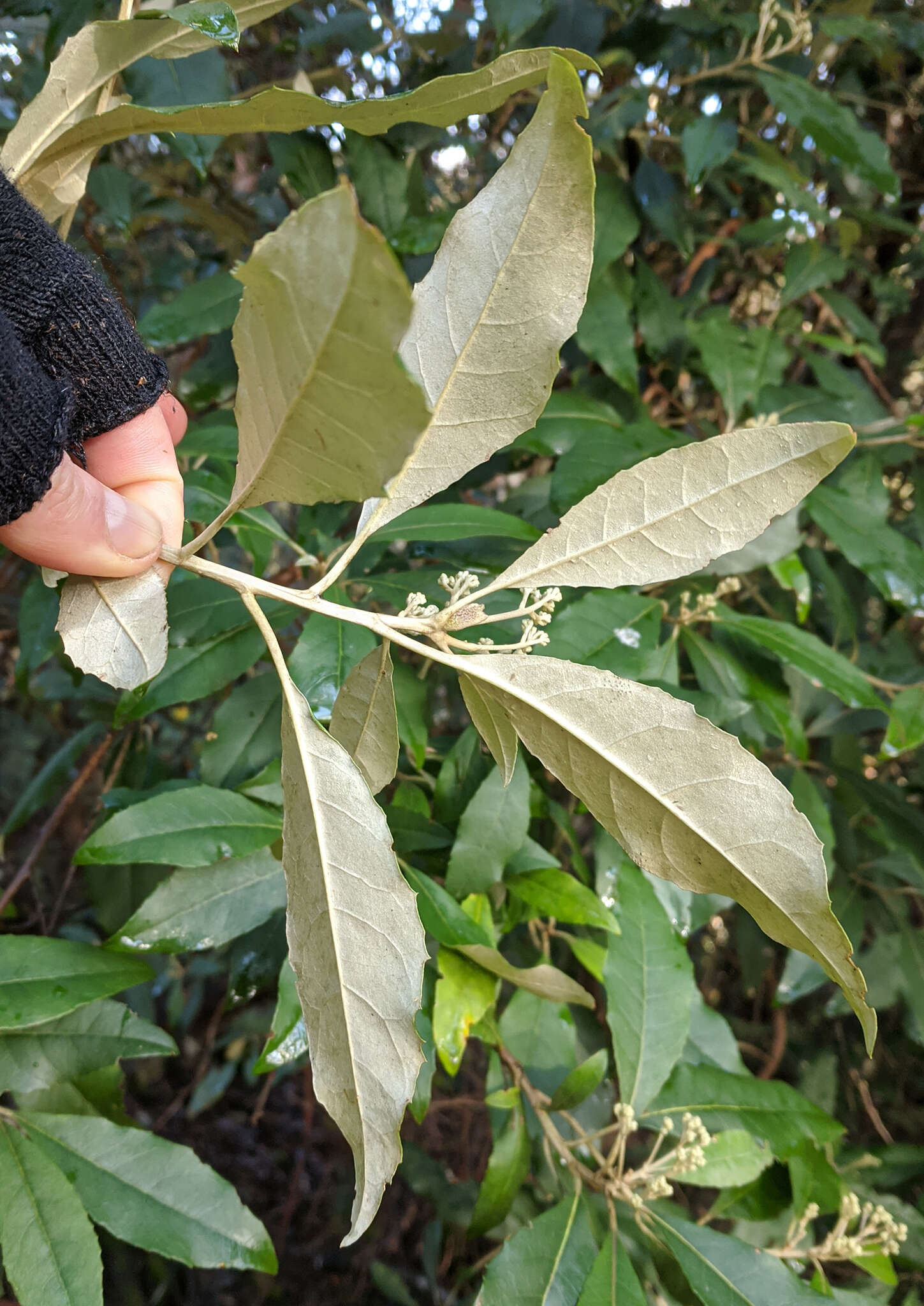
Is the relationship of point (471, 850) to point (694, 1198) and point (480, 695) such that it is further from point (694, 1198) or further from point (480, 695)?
point (694, 1198)

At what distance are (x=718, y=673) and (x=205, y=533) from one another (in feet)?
2.54

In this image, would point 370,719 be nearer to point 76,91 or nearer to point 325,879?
point 325,879

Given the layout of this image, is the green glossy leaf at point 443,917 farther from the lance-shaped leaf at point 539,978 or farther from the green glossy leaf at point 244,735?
the green glossy leaf at point 244,735

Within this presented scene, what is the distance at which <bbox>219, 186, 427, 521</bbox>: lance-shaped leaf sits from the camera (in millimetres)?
289

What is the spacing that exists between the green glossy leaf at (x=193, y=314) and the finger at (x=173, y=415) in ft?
1.21

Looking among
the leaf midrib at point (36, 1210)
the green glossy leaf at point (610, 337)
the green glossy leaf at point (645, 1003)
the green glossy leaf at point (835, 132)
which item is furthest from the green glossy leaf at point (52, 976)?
the green glossy leaf at point (835, 132)

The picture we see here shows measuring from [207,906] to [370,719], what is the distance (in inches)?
14.7

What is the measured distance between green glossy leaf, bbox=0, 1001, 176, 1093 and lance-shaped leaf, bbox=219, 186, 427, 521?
0.69 metres

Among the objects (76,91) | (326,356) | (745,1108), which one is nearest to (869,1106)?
(745,1108)

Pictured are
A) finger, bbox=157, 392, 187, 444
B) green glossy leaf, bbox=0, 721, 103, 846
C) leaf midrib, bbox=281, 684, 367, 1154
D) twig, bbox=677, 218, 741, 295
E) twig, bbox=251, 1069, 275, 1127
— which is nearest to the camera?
leaf midrib, bbox=281, 684, 367, 1154

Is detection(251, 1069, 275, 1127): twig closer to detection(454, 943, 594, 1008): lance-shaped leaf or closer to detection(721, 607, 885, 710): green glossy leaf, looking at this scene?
detection(454, 943, 594, 1008): lance-shaped leaf

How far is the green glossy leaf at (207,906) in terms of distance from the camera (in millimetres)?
797

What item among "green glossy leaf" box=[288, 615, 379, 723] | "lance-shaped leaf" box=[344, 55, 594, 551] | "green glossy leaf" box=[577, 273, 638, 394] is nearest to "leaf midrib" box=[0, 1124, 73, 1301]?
"green glossy leaf" box=[288, 615, 379, 723]

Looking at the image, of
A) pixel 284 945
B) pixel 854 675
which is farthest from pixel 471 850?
pixel 854 675
